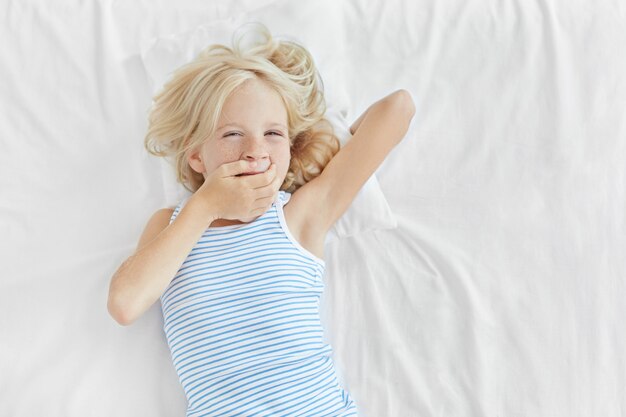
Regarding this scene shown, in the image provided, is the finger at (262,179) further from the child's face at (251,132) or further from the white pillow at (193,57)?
the white pillow at (193,57)

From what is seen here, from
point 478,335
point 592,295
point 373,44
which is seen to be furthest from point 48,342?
point 592,295

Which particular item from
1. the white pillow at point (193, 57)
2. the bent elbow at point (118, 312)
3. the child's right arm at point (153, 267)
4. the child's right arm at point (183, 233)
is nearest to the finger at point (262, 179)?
the child's right arm at point (183, 233)

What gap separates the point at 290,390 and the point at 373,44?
2.62 ft

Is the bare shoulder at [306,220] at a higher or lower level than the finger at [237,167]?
lower

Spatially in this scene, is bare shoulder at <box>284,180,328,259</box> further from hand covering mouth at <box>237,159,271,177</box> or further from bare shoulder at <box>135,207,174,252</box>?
bare shoulder at <box>135,207,174,252</box>

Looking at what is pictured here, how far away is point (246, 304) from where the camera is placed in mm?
1342

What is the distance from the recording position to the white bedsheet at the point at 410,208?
1.39 meters

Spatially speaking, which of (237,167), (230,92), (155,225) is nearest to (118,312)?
(155,225)

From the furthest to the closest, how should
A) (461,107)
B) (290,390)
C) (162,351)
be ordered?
(461,107) < (162,351) < (290,390)

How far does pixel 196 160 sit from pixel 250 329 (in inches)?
13.8

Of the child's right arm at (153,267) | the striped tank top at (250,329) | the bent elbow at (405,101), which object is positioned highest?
the bent elbow at (405,101)

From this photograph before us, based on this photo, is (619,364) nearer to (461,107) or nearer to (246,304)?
(461,107)

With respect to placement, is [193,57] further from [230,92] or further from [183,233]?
[183,233]

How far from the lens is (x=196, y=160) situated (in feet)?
4.69
